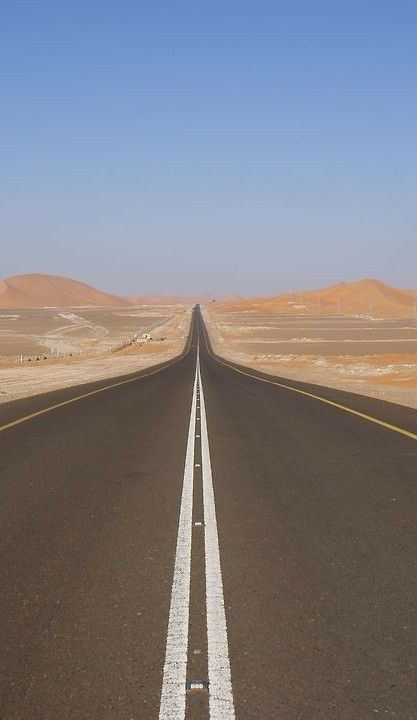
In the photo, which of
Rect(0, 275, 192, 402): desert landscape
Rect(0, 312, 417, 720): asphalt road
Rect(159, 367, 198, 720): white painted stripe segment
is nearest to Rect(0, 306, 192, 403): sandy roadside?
Rect(0, 275, 192, 402): desert landscape

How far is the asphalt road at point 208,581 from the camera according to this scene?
4090 millimetres

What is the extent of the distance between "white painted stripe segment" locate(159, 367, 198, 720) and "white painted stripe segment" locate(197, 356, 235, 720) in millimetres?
151

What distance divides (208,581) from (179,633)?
1056 mm

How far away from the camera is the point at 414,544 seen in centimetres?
688

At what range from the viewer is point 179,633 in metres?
4.86

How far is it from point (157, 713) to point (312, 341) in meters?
82.9

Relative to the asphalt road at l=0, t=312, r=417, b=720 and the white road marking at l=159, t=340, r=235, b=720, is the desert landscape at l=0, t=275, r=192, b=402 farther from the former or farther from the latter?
the white road marking at l=159, t=340, r=235, b=720

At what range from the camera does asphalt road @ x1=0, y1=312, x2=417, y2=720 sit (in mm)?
4090

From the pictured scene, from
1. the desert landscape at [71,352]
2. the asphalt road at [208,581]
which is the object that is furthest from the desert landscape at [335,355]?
the asphalt road at [208,581]

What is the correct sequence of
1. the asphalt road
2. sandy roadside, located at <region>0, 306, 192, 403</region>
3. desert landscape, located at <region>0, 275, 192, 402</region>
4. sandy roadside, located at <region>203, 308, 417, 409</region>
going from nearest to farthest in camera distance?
the asphalt road < sandy roadside, located at <region>203, 308, 417, 409</region> < sandy roadside, located at <region>0, 306, 192, 403</region> < desert landscape, located at <region>0, 275, 192, 402</region>

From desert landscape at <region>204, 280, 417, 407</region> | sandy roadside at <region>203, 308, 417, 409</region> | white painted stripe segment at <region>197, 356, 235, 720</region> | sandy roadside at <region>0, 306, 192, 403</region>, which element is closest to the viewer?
white painted stripe segment at <region>197, 356, 235, 720</region>

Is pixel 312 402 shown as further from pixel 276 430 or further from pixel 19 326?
pixel 19 326

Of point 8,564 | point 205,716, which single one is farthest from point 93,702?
point 8,564

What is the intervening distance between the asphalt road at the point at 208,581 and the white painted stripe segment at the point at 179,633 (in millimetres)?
14
